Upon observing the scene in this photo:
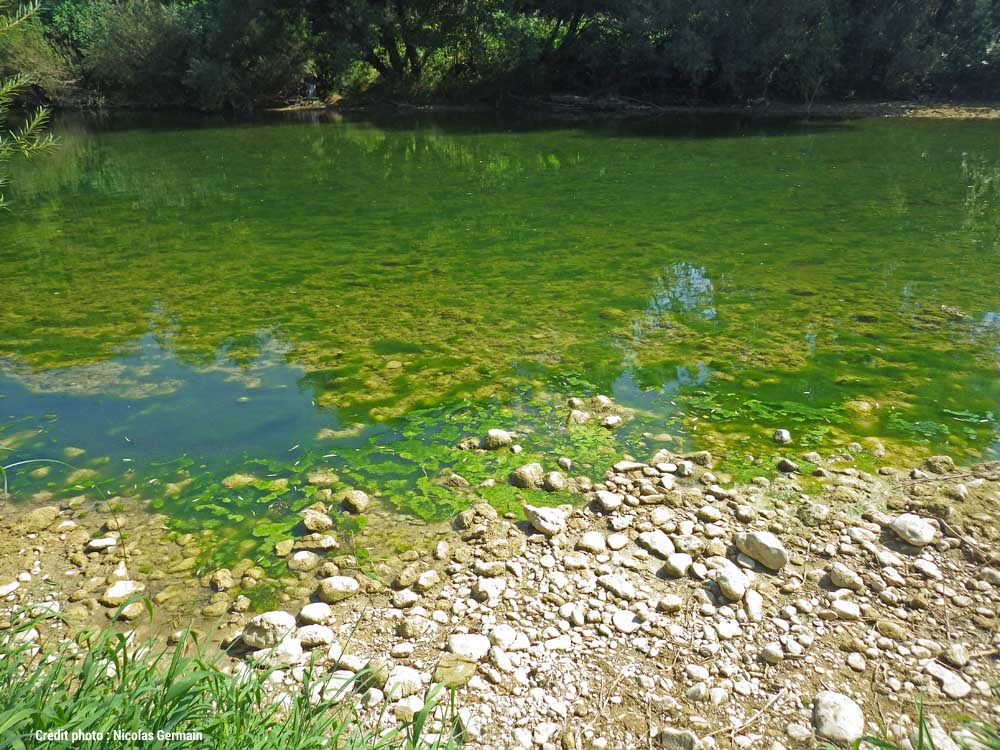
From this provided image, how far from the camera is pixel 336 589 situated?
321 cm

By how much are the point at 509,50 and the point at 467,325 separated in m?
24.6

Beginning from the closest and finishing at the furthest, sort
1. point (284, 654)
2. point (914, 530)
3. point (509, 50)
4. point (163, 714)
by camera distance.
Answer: point (163, 714)
point (284, 654)
point (914, 530)
point (509, 50)

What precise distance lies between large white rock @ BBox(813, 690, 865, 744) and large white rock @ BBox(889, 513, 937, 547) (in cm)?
109

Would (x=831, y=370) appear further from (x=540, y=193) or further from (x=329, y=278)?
(x=540, y=193)

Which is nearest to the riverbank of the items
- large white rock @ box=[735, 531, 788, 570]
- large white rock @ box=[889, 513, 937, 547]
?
large white rock @ box=[889, 513, 937, 547]

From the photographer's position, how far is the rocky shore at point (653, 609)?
8.42 ft

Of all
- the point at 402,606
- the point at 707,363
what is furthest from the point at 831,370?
the point at 402,606

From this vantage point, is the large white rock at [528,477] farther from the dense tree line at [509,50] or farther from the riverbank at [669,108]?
the riverbank at [669,108]

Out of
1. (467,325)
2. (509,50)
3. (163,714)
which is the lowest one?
(467,325)

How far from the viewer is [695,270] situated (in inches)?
311

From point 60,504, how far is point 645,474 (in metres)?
3.19

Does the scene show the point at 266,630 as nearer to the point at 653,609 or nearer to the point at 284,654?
the point at 284,654

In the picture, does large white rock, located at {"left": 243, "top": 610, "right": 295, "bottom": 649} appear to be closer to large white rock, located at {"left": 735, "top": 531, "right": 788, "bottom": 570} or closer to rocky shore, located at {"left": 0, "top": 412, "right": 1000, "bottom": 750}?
rocky shore, located at {"left": 0, "top": 412, "right": 1000, "bottom": 750}

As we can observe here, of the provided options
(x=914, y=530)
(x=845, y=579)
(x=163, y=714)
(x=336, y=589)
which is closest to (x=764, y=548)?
(x=845, y=579)
